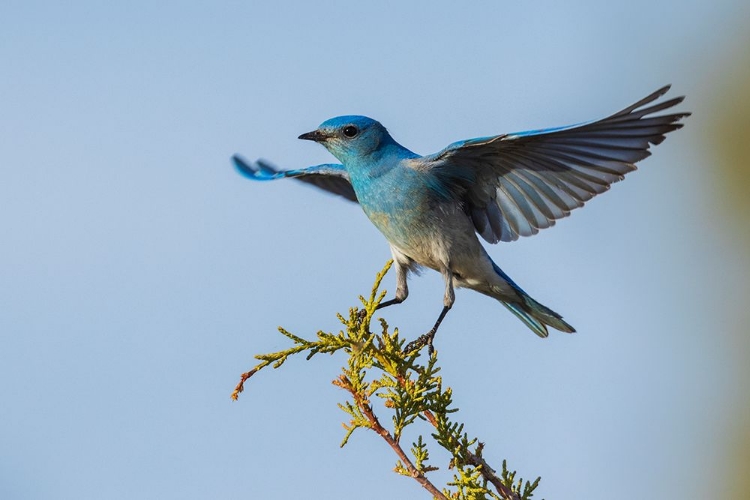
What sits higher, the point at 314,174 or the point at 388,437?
the point at 314,174

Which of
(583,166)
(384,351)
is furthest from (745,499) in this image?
(384,351)

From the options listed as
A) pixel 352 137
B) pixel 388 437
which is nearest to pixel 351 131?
pixel 352 137

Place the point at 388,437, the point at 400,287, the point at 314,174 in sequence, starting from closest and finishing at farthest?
the point at 388,437 < the point at 400,287 < the point at 314,174

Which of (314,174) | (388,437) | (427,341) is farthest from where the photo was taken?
(314,174)

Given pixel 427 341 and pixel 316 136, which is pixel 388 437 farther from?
pixel 316 136

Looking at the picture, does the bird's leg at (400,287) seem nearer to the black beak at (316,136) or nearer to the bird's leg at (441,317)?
the bird's leg at (441,317)

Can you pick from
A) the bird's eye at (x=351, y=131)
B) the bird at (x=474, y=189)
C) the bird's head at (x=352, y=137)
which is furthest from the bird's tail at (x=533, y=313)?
the bird's eye at (x=351, y=131)

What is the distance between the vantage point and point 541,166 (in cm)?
674

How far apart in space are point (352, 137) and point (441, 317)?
4.59 ft

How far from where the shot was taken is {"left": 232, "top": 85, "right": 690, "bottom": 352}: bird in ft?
21.1

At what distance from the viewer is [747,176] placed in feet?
39.8

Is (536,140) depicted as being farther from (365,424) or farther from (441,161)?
(365,424)

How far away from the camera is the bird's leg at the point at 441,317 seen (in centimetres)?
639

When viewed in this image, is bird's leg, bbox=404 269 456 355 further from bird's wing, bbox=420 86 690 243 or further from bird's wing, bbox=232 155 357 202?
bird's wing, bbox=232 155 357 202
